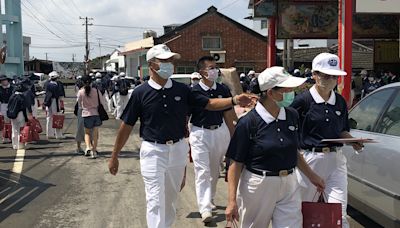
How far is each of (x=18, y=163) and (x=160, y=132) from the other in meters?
6.61

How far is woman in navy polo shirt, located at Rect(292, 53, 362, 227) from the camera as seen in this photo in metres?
4.42

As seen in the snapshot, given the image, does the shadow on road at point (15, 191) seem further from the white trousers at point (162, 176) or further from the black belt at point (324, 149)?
the black belt at point (324, 149)

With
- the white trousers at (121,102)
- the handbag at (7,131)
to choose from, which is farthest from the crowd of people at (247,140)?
the white trousers at (121,102)

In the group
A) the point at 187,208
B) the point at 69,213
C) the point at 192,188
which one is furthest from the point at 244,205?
the point at 192,188

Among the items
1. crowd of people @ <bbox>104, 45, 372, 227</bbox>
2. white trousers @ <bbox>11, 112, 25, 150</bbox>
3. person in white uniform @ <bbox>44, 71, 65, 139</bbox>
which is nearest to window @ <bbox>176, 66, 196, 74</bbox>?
person in white uniform @ <bbox>44, 71, 65, 139</bbox>

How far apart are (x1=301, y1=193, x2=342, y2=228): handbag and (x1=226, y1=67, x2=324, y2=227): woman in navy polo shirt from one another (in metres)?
0.06

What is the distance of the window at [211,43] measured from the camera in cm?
4006

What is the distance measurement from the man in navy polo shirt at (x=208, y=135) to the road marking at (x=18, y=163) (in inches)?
152

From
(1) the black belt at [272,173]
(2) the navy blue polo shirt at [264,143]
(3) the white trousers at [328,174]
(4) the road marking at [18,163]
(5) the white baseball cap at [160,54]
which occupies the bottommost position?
(4) the road marking at [18,163]

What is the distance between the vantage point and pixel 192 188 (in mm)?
7875

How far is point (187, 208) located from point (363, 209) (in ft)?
7.72

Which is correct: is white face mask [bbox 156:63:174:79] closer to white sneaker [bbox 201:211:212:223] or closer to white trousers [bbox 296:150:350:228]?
white trousers [bbox 296:150:350:228]

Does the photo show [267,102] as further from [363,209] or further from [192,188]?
[192,188]

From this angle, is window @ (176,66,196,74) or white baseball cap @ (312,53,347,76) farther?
window @ (176,66,196,74)
